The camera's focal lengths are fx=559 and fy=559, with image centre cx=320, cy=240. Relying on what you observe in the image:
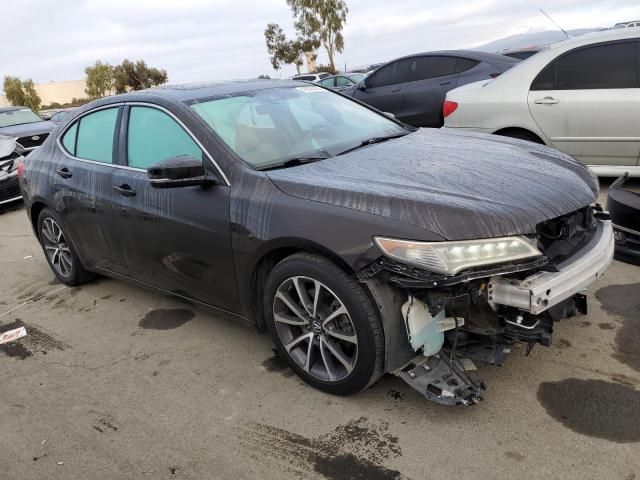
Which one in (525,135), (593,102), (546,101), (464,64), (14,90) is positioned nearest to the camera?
(593,102)

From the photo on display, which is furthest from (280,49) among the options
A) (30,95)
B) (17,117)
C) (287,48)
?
(17,117)

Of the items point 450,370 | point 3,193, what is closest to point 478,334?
point 450,370

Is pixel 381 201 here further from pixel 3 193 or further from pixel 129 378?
pixel 3 193

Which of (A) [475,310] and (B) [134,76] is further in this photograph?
(B) [134,76]

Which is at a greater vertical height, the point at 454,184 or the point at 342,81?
the point at 342,81

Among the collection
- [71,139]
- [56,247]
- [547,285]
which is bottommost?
[56,247]

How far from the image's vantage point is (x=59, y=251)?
4.79 metres

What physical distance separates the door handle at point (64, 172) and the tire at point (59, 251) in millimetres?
380

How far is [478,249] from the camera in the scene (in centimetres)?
233

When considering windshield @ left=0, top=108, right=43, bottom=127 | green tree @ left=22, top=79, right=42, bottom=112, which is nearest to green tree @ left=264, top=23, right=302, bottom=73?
green tree @ left=22, top=79, right=42, bottom=112

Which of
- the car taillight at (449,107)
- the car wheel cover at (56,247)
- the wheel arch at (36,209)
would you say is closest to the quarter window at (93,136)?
the wheel arch at (36,209)

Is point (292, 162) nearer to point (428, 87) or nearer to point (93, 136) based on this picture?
point (93, 136)

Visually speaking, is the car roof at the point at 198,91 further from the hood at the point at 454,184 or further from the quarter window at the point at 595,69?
the quarter window at the point at 595,69

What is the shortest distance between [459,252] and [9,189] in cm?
838
